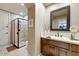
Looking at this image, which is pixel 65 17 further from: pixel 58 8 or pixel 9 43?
pixel 9 43

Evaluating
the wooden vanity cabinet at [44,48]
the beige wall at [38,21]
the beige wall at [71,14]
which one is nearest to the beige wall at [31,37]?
the beige wall at [38,21]

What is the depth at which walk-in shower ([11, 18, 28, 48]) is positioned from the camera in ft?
6.12

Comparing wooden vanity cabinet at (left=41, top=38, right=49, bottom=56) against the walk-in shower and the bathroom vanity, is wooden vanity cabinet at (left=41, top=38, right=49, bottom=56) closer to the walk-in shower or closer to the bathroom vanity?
the bathroom vanity

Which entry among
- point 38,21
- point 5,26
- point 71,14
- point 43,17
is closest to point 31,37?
point 38,21

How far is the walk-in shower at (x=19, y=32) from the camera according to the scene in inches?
73.4

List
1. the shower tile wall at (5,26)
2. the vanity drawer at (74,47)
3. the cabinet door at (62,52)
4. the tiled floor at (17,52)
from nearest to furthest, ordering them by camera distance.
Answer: the vanity drawer at (74,47)
the cabinet door at (62,52)
the tiled floor at (17,52)
the shower tile wall at (5,26)

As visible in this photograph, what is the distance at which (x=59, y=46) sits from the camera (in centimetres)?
181

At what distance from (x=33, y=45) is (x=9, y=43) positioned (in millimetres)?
551

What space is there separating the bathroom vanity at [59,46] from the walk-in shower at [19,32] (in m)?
0.38

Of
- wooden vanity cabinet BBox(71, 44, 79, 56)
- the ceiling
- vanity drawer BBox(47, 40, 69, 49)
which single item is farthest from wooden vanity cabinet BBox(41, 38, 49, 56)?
the ceiling

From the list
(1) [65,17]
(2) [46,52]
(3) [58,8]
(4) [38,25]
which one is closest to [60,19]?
(1) [65,17]

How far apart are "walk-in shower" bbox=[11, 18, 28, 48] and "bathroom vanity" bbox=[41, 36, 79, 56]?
0.38 m

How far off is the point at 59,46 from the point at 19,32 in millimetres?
908

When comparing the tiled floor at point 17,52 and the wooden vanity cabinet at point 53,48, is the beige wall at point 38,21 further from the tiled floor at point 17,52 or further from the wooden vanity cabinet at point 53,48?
the tiled floor at point 17,52
